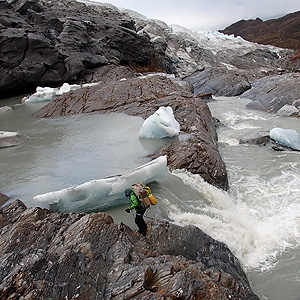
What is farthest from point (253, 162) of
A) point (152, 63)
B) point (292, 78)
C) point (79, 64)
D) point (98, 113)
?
point (152, 63)

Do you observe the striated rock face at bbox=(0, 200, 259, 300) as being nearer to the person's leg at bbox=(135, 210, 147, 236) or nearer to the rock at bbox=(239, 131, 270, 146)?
the person's leg at bbox=(135, 210, 147, 236)

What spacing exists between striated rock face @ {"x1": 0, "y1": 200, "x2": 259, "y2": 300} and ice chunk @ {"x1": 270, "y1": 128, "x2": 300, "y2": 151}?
700cm

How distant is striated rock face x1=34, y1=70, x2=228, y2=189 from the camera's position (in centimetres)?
754

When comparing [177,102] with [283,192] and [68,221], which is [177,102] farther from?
[68,221]

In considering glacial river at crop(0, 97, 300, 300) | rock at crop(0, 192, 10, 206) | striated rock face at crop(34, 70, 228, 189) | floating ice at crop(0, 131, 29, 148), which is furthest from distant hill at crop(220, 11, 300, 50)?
rock at crop(0, 192, 10, 206)

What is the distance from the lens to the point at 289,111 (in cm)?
1547

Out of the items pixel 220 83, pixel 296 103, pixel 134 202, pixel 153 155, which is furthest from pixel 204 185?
pixel 220 83

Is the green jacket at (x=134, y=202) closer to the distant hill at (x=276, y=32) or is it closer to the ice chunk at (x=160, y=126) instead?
the ice chunk at (x=160, y=126)

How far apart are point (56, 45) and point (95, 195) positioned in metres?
20.8

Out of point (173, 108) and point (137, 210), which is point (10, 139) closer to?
point (173, 108)

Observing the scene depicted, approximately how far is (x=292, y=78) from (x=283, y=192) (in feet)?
49.8

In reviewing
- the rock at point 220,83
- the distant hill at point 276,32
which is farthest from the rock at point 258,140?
the distant hill at point 276,32

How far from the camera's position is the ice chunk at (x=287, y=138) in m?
10.4

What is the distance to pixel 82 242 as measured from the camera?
3.79 metres
